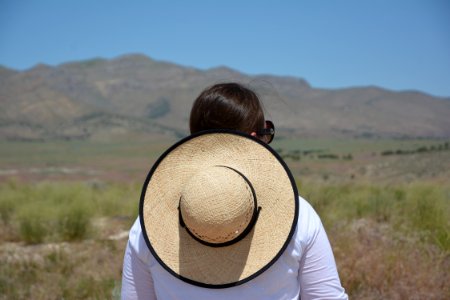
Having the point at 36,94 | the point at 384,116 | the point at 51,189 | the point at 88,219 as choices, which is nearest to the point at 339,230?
the point at 88,219

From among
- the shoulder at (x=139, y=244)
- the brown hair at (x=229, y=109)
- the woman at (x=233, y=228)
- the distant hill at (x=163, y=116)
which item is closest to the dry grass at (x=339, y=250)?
the shoulder at (x=139, y=244)

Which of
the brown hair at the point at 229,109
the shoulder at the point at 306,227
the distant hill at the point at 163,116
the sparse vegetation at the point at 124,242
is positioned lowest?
the distant hill at the point at 163,116

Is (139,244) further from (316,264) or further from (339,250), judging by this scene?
(339,250)

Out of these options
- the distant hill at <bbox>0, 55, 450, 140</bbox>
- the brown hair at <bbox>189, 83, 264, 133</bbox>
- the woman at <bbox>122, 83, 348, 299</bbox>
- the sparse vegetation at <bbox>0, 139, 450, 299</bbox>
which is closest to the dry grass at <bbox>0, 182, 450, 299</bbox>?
the sparse vegetation at <bbox>0, 139, 450, 299</bbox>

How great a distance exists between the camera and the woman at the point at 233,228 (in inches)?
58.9

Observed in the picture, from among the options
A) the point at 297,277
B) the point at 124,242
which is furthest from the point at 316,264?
the point at 124,242

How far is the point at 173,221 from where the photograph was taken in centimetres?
162

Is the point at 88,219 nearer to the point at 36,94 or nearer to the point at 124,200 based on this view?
the point at 124,200

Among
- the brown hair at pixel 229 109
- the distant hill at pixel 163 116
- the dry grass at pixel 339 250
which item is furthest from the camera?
the distant hill at pixel 163 116

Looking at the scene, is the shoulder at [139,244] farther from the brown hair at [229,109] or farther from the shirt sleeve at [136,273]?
the brown hair at [229,109]

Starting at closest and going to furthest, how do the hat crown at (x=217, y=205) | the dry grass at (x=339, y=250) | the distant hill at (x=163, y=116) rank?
the hat crown at (x=217, y=205)
the dry grass at (x=339, y=250)
the distant hill at (x=163, y=116)

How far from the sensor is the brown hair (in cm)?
164

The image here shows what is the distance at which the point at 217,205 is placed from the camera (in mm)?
1443

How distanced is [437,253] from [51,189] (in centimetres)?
1121
